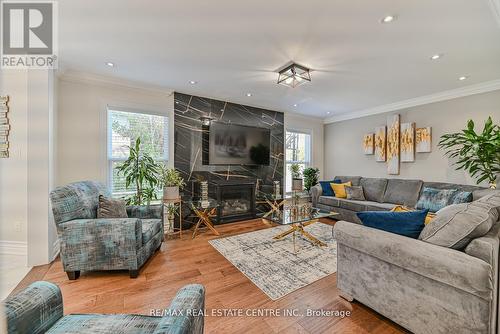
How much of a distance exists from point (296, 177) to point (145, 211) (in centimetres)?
380

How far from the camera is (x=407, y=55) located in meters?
2.59

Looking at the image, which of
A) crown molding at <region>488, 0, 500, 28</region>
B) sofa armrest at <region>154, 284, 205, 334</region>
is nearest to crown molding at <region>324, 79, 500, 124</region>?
crown molding at <region>488, 0, 500, 28</region>

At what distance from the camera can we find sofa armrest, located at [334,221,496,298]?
3.81 ft

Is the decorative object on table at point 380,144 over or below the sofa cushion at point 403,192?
over

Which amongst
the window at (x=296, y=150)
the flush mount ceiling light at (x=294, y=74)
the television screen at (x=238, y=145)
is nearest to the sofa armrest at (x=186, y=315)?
the flush mount ceiling light at (x=294, y=74)

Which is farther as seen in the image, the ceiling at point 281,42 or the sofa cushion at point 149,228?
the sofa cushion at point 149,228

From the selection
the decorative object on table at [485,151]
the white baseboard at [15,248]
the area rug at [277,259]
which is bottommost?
the area rug at [277,259]

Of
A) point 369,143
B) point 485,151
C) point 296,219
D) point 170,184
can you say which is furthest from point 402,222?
point 369,143

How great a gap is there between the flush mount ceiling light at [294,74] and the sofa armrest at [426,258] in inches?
86.1

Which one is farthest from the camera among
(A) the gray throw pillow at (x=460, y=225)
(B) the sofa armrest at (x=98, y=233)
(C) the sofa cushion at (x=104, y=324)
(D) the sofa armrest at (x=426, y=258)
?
(B) the sofa armrest at (x=98, y=233)

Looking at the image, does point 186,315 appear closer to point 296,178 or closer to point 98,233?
point 98,233

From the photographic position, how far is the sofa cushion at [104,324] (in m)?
0.95

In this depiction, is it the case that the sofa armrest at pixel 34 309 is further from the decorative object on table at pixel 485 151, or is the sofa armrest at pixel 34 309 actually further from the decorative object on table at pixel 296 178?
the decorative object on table at pixel 485 151

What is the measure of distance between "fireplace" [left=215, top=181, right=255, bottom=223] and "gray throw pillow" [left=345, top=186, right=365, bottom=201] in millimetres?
2155
